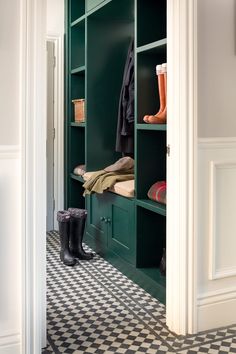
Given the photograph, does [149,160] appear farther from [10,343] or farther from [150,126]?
[10,343]

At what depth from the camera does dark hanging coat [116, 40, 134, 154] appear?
3.42m

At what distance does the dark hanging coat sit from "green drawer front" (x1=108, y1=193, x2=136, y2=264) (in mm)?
421

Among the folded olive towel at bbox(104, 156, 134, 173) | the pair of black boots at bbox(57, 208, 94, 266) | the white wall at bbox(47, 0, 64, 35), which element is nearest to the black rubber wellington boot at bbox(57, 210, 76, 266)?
the pair of black boots at bbox(57, 208, 94, 266)

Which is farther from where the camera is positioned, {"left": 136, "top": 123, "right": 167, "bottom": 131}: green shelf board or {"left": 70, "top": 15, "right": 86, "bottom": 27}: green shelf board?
{"left": 70, "top": 15, "right": 86, "bottom": 27}: green shelf board

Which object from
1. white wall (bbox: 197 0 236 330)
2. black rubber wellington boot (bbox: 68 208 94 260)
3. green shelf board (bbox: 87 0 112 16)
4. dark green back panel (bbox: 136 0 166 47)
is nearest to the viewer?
white wall (bbox: 197 0 236 330)

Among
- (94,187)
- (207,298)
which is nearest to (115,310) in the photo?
(207,298)

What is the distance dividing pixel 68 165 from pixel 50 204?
43 centimetres

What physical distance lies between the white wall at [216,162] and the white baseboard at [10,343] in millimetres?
929

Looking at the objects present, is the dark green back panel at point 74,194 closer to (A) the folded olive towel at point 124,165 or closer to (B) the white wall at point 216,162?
(A) the folded olive towel at point 124,165

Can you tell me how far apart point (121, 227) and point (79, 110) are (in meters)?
1.40

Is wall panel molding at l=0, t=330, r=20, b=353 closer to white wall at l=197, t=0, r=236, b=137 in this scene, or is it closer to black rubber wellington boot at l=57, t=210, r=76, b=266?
white wall at l=197, t=0, r=236, b=137

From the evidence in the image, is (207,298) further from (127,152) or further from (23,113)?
(127,152)

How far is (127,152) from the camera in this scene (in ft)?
12.1

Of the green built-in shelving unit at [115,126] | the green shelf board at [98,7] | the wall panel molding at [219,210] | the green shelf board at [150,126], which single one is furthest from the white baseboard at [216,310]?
the green shelf board at [98,7]
